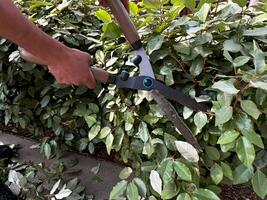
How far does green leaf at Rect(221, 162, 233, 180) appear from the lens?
137 cm

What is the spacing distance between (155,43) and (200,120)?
13.5 inches

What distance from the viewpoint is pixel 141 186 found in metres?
1.56

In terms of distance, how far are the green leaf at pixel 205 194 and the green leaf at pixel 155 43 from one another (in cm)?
56

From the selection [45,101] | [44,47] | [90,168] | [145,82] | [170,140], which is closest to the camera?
[44,47]

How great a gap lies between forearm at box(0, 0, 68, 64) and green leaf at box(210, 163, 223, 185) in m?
0.71

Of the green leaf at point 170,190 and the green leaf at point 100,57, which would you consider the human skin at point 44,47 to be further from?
the green leaf at point 170,190

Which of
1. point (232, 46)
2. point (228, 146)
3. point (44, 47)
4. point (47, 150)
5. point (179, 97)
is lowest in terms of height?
point (47, 150)

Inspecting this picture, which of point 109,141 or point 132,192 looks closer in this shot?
point 132,192

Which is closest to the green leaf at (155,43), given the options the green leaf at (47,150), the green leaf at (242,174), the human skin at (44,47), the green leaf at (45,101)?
the human skin at (44,47)

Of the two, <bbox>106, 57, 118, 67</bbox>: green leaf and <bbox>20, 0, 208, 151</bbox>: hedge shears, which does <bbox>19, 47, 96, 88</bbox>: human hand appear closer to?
<bbox>20, 0, 208, 151</bbox>: hedge shears

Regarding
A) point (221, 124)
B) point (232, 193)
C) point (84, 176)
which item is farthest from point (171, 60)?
point (84, 176)

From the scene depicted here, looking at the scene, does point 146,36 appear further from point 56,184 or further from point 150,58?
point 56,184

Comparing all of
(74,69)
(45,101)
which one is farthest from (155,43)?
(45,101)

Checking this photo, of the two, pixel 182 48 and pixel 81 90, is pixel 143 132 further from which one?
pixel 81 90
